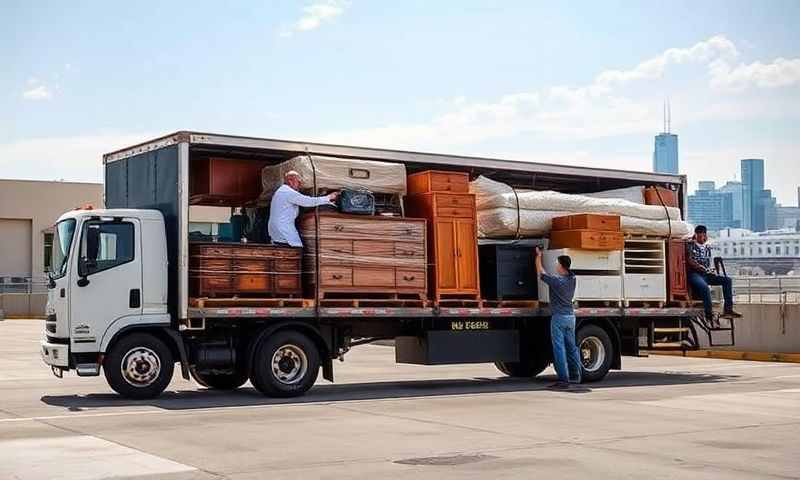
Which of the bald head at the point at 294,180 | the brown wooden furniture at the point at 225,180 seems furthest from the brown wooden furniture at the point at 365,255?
the brown wooden furniture at the point at 225,180

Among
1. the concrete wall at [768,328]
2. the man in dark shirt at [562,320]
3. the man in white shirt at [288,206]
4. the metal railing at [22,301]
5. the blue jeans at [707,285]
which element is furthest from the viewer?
the metal railing at [22,301]

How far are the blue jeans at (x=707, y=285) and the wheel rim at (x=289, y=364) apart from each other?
779 centimetres

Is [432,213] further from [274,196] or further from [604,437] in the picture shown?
[604,437]

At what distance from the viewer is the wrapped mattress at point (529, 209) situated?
17859mm

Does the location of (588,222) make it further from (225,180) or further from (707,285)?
(225,180)

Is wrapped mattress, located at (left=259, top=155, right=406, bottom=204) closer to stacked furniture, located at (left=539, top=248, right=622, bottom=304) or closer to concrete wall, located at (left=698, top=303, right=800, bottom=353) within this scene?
stacked furniture, located at (left=539, top=248, right=622, bottom=304)

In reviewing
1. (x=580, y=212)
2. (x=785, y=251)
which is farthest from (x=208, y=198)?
(x=785, y=251)

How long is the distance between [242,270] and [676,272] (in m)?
8.23

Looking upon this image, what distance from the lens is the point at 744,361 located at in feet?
79.3

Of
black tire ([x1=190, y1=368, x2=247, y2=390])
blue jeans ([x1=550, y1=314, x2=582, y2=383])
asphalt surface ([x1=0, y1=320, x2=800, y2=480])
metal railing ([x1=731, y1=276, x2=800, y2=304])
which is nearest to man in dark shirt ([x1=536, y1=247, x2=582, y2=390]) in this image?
blue jeans ([x1=550, y1=314, x2=582, y2=383])

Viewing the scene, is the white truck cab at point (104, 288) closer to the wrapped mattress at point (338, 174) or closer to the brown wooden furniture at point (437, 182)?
the wrapped mattress at point (338, 174)

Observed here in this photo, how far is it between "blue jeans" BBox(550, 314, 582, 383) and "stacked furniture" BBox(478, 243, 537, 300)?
983mm

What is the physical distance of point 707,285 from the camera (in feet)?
65.9

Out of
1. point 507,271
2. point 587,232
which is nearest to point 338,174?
point 507,271
